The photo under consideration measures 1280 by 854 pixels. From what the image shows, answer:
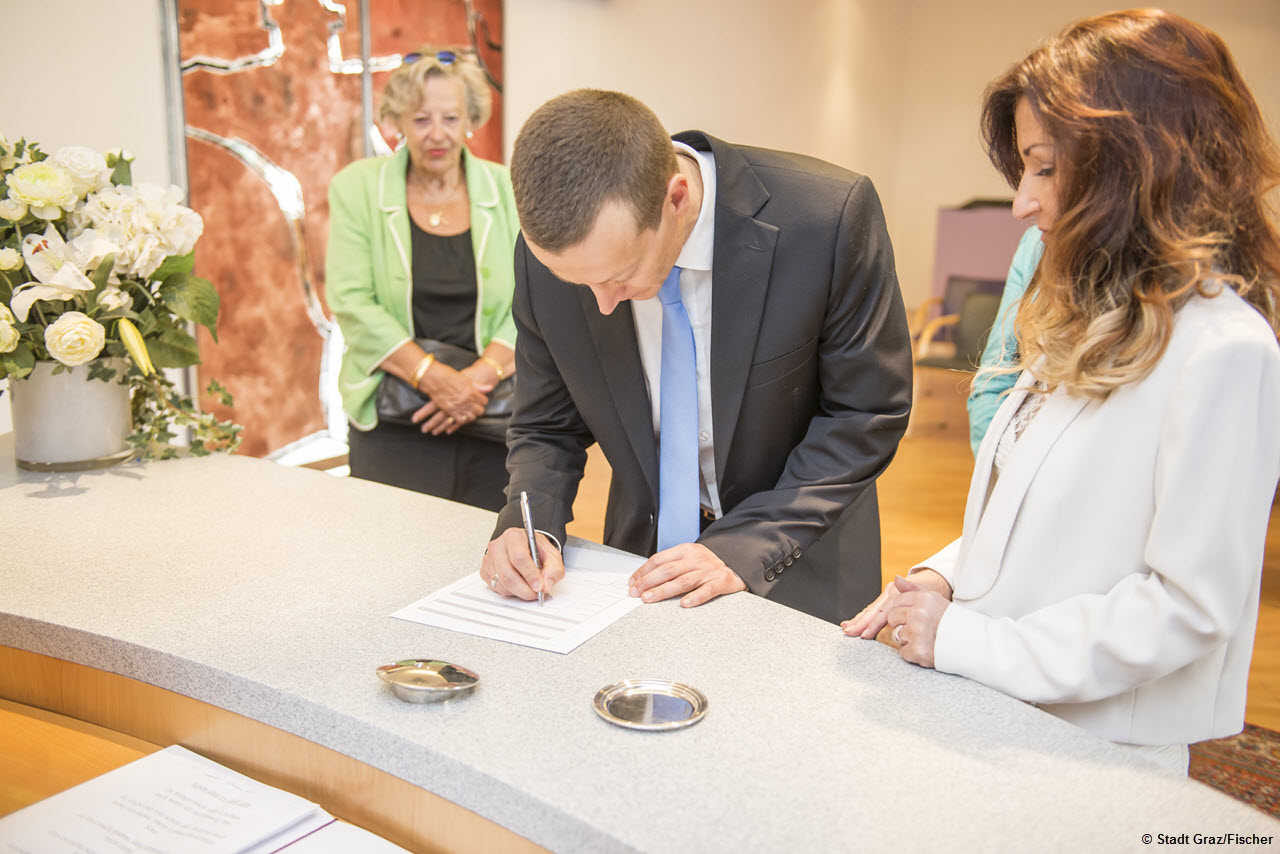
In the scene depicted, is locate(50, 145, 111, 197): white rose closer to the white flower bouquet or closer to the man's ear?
Result: the white flower bouquet

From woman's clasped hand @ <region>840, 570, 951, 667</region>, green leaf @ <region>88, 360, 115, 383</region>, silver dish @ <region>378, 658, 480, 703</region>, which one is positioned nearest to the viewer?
silver dish @ <region>378, 658, 480, 703</region>

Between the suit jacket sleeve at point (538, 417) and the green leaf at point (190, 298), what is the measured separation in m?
0.60

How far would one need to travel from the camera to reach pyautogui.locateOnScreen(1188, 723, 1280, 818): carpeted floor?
290 centimetres

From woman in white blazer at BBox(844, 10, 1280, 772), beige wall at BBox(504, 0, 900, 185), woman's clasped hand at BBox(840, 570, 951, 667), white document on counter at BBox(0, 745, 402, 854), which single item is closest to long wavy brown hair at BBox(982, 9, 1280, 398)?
woman in white blazer at BBox(844, 10, 1280, 772)

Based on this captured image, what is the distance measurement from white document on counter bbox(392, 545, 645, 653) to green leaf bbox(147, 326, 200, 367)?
35.2 inches

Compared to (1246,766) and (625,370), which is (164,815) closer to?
(625,370)

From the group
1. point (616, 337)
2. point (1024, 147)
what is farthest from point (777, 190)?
point (1024, 147)

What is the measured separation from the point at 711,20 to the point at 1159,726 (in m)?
6.91

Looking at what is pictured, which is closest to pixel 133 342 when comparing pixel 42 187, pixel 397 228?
pixel 42 187

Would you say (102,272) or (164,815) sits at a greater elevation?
(102,272)

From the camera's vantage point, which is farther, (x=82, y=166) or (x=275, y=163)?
(x=275, y=163)

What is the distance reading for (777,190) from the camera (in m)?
1.90

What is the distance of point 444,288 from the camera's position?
10.5 feet

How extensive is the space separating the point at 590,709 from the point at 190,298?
136 cm
